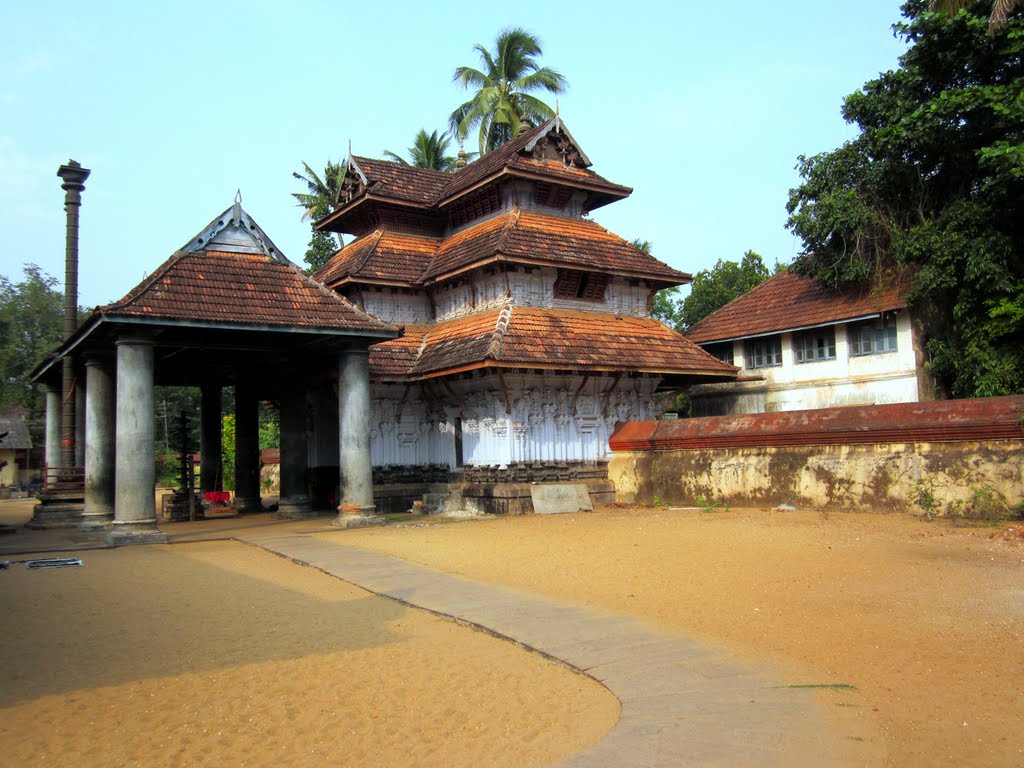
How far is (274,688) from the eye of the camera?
5730mm

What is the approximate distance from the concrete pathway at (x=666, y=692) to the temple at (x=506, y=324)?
9014mm

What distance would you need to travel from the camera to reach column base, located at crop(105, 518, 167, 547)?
13.9 metres

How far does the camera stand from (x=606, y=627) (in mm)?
6957

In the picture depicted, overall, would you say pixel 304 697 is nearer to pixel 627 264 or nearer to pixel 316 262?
pixel 627 264

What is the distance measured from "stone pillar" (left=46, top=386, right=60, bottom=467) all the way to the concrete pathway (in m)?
19.0

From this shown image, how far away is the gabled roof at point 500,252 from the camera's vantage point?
18906 millimetres

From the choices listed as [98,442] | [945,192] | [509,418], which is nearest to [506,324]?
[509,418]

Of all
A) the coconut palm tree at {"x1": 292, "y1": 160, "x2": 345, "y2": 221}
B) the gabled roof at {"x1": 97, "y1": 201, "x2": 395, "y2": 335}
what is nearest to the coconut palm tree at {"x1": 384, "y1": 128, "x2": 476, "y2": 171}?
the coconut palm tree at {"x1": 292, "y1": 160, "x2": 345, "y2": 221}

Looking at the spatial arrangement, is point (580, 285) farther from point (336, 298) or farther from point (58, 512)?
point (58, 512)

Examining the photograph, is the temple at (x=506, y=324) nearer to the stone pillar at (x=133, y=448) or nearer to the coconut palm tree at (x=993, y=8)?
the stone pillar at (x=133, y=448)

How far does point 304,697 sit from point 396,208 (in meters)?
18.1

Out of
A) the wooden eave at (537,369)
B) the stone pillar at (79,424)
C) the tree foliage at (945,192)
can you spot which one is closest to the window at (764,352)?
the tree foliage at (945,192)

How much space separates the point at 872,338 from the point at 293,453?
15.3 meters

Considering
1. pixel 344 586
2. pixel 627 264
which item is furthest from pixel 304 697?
pixel 627 264
